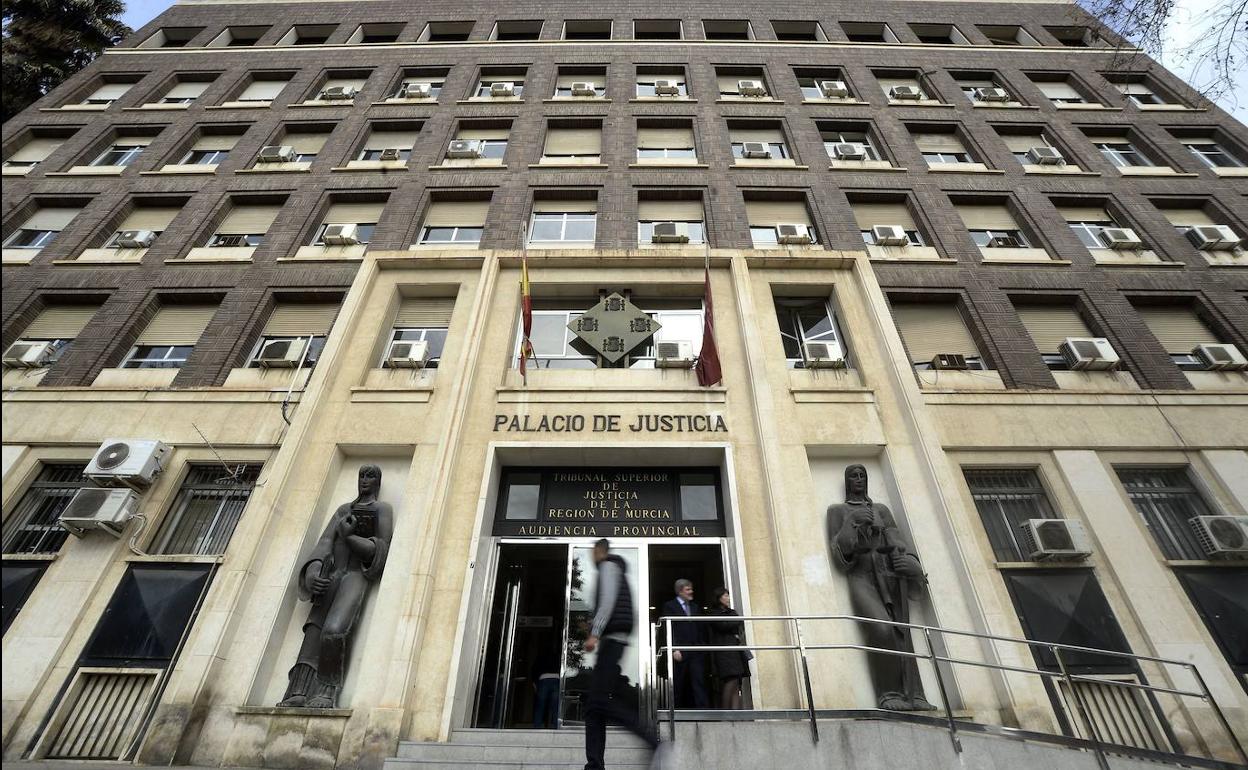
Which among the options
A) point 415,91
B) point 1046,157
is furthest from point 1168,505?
point 415,91

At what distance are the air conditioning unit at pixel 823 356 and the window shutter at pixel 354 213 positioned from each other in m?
10.1

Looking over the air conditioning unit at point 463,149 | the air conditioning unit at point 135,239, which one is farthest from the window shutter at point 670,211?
the air conditioning unit at point 135,239

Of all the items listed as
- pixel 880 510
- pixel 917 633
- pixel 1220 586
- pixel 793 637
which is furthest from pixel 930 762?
pixel 1220 586

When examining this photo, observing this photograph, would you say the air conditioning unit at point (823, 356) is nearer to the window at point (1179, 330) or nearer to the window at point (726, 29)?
the window at point (1179, 330)

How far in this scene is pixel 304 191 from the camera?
13.4m

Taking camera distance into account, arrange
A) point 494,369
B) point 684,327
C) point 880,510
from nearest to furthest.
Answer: point 880,510, point 494,369, point 684,327

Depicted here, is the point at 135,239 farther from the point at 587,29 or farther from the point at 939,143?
the point at 939,143

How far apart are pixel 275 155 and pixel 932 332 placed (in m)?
16.1

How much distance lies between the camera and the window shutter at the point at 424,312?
440 inches

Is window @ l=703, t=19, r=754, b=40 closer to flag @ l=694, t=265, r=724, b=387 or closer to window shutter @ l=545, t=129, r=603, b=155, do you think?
window shutter @ l=545, t=129, r=603, b=155

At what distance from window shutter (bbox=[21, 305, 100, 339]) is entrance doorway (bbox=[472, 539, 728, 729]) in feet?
33.0

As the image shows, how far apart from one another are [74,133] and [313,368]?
12.9 meters

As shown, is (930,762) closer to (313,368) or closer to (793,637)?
(793,637)

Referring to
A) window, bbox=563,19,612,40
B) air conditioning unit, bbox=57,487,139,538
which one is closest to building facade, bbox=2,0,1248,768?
air conditioning unit, bbox=57,487,139,538
